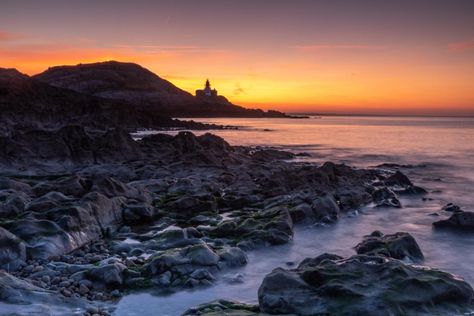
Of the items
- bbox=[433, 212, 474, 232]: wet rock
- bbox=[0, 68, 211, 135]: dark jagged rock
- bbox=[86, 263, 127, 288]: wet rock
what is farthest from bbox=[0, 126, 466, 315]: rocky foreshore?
bbox=[0, 68, 211, 135]: dark jagged rock

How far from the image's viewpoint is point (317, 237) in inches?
597

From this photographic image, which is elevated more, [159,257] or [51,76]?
[51,76]

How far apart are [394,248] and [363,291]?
4.21 meters

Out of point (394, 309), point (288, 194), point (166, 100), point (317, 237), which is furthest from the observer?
point (166, 100)

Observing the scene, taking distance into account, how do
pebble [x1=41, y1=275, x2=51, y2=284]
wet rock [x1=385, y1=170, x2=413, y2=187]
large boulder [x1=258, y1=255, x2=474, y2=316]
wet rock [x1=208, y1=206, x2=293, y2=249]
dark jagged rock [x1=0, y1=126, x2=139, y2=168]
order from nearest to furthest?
large boulder [x1=258, y1=255, x2=474, y2=316], pebble [x1=41, y1=275, x2=51, y2=284], wet rock [x1=208, y1=206, x2=293, y2=249], wet rock [x1=385, y1=170, x2=413, y2=187], dark jagged rock [x1=0, y1=126, x2=139, y2=168]

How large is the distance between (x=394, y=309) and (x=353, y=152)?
150 feet

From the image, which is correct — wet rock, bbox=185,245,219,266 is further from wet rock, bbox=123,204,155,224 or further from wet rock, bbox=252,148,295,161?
wet rock, bbox=252,148,295,161

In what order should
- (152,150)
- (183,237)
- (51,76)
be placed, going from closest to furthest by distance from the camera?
(183,237) → (152,150) → (51,76)

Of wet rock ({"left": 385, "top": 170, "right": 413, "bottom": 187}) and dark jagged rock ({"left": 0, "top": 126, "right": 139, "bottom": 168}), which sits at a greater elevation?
dark jagged rock ({"left": 0, "top": 126, "right": 139, "bottom": 168})

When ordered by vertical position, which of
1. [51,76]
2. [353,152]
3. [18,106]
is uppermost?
[51,76]

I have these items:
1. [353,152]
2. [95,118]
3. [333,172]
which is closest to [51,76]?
[95,118]

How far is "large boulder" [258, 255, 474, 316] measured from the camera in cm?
807

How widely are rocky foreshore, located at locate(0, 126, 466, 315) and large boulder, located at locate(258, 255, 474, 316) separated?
0.03 m

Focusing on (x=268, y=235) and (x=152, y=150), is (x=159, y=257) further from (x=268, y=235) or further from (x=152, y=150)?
(x=152, y=150)
